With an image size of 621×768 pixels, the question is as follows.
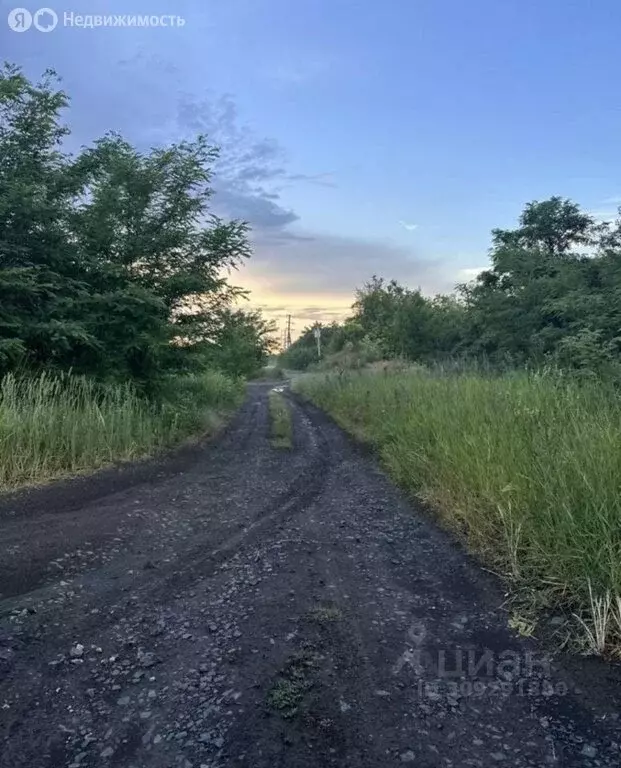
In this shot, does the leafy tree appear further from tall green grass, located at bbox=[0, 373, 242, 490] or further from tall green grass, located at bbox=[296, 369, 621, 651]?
tall green grass, located at bbox=[296, 369, 621, 651]

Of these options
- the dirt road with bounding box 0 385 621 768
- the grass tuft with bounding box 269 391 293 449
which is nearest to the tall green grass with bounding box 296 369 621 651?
the dirt road with bounding box 0 385 621 768

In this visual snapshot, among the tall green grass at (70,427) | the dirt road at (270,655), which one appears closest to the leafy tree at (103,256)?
the tall green grass at (70,427)

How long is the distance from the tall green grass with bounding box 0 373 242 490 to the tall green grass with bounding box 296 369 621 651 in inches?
160

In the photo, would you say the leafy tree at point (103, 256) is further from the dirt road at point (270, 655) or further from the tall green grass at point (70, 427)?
the dirt road at point (270, 655)

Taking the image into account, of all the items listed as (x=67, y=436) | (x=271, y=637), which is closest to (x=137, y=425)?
(x=67, y=436)

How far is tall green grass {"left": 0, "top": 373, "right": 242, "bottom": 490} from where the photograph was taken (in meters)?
6.80

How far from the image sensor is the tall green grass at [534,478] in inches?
127

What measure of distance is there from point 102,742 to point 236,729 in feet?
1.81

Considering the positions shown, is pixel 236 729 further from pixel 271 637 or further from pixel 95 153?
pixel 95 153

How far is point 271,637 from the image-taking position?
10.3 feet

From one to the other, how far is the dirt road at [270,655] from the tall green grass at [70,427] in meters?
1.73

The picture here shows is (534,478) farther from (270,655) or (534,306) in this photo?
(534,306)

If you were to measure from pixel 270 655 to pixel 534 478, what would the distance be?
7.65 ft

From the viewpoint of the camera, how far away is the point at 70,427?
7.54m
